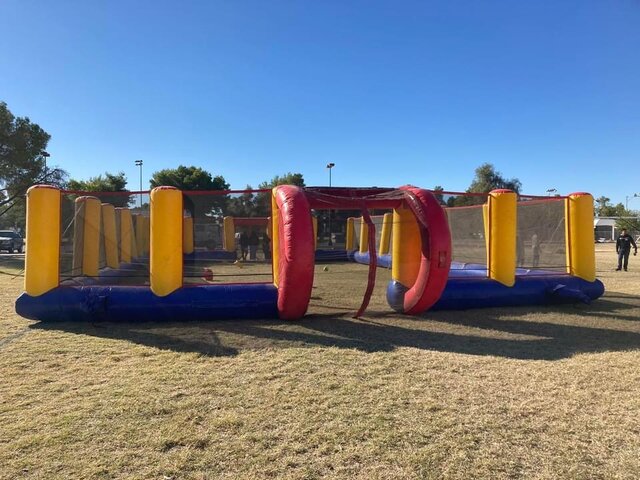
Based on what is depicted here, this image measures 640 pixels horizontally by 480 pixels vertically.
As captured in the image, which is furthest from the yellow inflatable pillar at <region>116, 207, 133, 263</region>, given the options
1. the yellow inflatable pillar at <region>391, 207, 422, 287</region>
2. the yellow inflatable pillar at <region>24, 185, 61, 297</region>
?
the yellow inflatable pillar at <region>391, 207, 422, 287</region>

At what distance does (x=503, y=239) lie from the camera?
8320 millimetres

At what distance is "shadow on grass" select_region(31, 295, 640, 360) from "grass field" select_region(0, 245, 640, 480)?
0.14 feet

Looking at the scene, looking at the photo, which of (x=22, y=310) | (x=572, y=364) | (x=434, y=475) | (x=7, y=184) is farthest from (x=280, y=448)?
(x=7, y=184)

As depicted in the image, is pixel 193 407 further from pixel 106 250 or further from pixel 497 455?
pixel 106 250

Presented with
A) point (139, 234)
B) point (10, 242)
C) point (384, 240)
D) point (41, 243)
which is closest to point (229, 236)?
point (139, 234)

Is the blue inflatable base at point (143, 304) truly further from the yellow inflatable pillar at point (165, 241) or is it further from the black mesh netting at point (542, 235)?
the black mesh netting at point (542, 235)

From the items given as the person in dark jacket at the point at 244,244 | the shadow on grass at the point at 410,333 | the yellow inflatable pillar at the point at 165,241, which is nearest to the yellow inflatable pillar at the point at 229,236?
the person in dark jacket at the point at 244,244

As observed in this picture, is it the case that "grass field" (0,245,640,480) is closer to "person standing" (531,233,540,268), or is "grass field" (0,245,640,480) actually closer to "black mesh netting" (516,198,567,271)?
"black mesh netting" (516,198,567,271)

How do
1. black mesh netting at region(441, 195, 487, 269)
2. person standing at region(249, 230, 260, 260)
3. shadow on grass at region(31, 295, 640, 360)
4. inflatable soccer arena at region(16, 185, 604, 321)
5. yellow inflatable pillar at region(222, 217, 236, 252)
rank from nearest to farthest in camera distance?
shadow on grass at region(31, 295, 640, 360), inflatable soccer arena at region(16, 185, 604, 321), yellow inflatable pillar at region(222, 217, 236, 252), person standing at region(249, 230, 260, 260), black mesh netting at region(441, 195, 487, 269)

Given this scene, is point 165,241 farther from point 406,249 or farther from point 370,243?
point 406,249

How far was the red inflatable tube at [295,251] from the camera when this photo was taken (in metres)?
6.34

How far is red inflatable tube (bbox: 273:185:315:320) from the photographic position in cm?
634

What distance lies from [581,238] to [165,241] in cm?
743

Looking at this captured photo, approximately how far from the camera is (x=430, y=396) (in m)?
4.02
